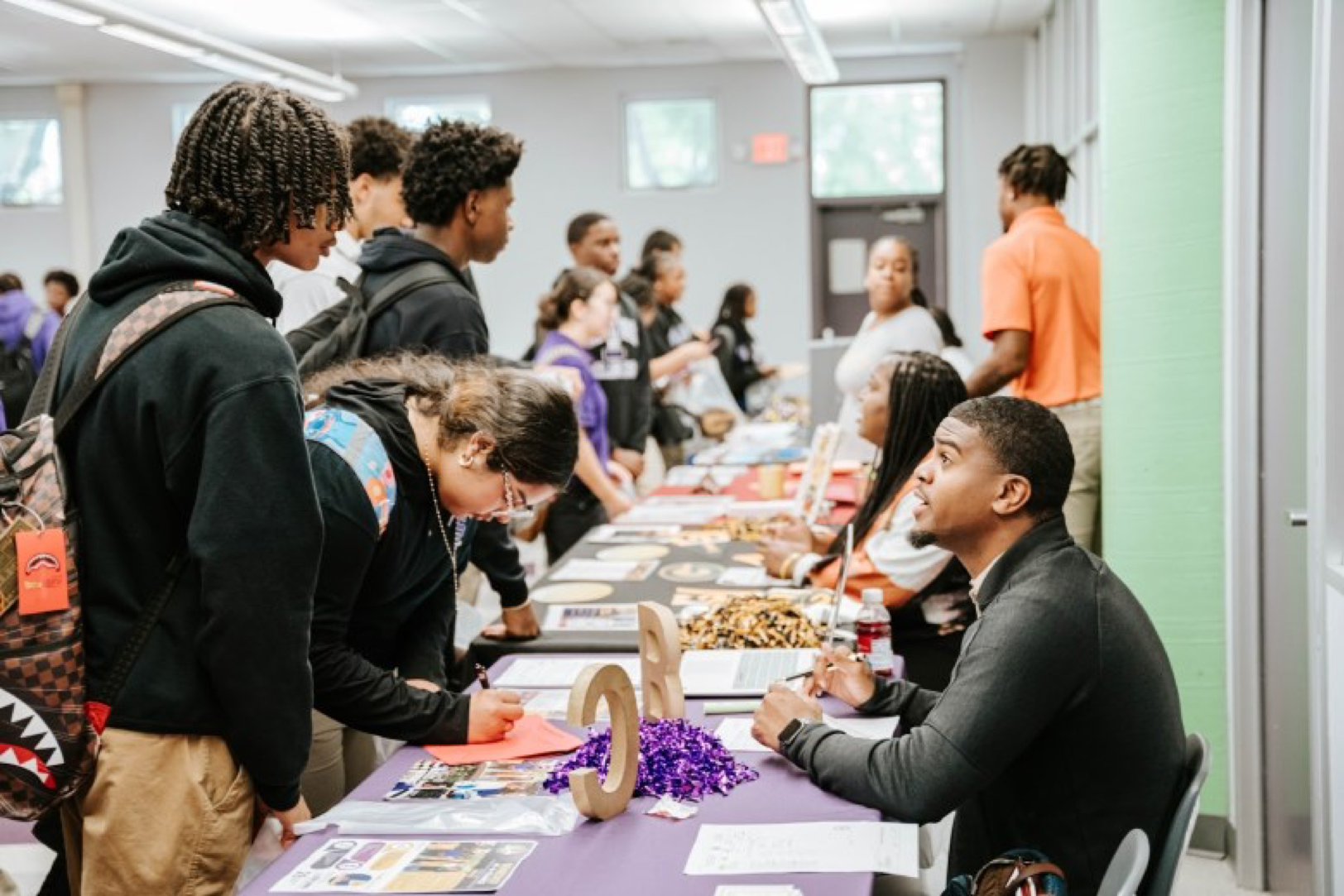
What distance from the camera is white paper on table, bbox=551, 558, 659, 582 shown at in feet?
11.3

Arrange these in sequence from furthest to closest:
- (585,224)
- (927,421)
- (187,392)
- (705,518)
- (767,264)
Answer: (767,264), (585,224), (705,518), (927,421), (187,392)

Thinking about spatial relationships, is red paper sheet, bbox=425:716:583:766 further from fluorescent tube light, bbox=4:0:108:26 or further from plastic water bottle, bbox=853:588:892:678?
fluorescent tube light, bbox=4:0:108:26

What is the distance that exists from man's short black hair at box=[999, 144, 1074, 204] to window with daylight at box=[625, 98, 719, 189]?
7058mm

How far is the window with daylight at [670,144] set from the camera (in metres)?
11.4

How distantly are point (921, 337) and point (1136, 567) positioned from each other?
183 centimetres

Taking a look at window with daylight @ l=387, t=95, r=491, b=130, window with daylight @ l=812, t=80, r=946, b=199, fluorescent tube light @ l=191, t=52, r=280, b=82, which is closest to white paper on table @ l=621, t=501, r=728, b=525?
fluorescent tube light @ l=191, t=52, r=280, b=82

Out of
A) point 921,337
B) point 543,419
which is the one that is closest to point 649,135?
point 921,337

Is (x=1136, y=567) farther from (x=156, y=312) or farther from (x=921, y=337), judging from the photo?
(x=156, y=312)

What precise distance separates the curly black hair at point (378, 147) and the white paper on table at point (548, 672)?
143 cm

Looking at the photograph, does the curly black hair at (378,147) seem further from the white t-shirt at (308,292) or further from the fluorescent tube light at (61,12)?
the fluorescent tube light at (61,12)

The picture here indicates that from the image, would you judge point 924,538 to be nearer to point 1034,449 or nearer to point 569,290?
point 1034,449

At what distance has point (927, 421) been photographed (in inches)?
127

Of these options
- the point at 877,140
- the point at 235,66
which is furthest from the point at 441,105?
the point at 877,140

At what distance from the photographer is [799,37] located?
7.37 metres
